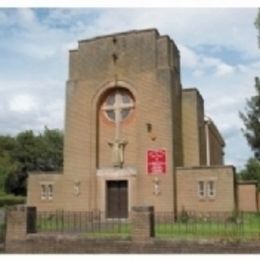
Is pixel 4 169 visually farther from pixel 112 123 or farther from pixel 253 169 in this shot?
pixel 253 169

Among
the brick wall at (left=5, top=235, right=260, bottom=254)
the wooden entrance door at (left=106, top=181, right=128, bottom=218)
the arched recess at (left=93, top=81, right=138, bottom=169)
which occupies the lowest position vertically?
the brick wall at (left=5, top=235, right=260, bottom=254)

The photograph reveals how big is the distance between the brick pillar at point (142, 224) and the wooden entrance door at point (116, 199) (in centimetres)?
1333

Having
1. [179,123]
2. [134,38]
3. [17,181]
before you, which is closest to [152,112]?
[179,123]

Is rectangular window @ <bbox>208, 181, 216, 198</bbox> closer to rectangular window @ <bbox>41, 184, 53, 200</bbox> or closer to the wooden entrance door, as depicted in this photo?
the wooden entrance door

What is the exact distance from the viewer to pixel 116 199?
29656 mm

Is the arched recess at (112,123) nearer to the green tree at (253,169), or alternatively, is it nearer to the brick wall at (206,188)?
the brick wall at (206,188)

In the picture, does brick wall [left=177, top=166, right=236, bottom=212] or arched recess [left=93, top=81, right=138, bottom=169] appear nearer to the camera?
brick wall [left=177, top=166, right=236, bottom=212]

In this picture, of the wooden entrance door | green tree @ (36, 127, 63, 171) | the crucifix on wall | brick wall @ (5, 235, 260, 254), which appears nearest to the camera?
brick wall @ (5, 235, 260, 254)

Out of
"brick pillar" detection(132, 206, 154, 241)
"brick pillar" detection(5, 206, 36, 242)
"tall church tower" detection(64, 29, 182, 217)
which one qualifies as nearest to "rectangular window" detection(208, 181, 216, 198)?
"tall church tower" detection(64, 29, 182, 217)

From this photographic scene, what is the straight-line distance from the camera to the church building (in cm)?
2806

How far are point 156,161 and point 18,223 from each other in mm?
13065

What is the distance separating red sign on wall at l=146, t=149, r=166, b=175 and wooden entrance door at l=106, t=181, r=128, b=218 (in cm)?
200

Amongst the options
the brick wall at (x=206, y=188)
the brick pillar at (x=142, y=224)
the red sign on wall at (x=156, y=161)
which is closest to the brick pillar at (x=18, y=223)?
the brick pillar at (x=142, y=224)

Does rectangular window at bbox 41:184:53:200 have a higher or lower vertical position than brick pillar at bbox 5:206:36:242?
higher
